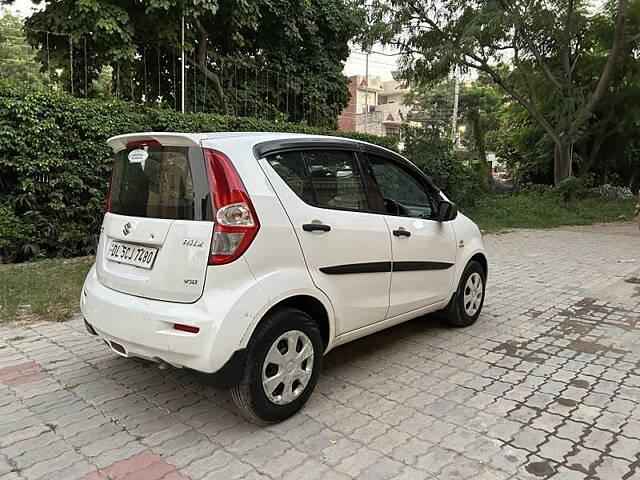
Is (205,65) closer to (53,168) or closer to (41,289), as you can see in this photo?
(53,168)

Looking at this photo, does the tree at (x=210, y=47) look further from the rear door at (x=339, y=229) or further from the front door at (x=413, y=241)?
the rear door at (x=339, y=229)

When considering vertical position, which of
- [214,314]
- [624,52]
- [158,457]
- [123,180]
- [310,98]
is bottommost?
[158,457]

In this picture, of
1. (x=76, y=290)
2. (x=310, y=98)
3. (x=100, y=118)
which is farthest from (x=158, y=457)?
(x=310, y=98)

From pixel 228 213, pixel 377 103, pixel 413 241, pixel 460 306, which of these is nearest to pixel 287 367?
pixel 228 213

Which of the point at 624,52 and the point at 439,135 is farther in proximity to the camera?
the point at 624,52

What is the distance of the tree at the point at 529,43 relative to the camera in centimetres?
1532

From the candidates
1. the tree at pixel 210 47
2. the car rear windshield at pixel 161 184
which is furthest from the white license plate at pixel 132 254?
the tree at pixel 210 47

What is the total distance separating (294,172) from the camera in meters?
3.09

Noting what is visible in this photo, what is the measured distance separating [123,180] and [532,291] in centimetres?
514

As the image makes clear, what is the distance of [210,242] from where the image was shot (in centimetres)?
265

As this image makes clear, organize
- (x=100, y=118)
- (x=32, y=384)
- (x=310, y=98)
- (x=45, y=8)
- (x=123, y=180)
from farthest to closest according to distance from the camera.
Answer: (x=310, y=98)
(x=45, y=8)
(x=100, y=118)
(x=32, y=384)
(x=123, y=180)

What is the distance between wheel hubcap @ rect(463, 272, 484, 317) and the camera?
464 centimetres

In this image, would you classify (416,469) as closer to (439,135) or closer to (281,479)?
(281,479)

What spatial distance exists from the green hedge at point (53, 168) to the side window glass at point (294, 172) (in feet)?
18.1
